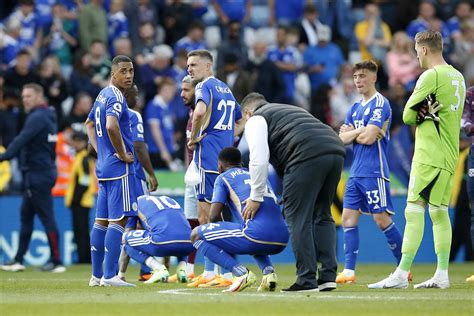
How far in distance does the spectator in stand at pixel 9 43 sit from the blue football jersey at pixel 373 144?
36.1 ft

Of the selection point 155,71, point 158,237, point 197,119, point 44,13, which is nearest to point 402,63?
point 155,71

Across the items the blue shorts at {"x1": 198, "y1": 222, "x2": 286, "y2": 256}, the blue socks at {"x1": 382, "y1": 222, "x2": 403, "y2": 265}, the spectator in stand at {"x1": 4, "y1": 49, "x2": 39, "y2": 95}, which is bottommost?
the blue socks at {"x1": 382, "y1": 222, "x2": 403, "y2": 265}

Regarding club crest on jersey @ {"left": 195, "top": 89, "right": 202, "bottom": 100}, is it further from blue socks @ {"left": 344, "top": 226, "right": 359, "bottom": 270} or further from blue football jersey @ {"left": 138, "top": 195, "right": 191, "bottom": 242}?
blue socks @ {"left": 344, "top": 226, "right": 359, "bottom": 270}

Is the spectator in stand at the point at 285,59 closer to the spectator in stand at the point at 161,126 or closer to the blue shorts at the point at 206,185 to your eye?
the spectator in stand at the point at 161,126

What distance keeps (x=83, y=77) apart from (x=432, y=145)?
11976 mm

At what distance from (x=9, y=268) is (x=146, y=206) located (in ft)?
16.1

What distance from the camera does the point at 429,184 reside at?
38.2 ft

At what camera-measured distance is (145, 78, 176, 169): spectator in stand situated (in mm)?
20953

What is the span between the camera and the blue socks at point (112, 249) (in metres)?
12.3

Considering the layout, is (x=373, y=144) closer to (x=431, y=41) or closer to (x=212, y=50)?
(x=431, y=41)

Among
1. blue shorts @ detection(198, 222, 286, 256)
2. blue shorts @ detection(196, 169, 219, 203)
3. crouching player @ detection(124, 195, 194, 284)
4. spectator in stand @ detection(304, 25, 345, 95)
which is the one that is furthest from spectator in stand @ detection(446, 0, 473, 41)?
blue shorts @ detection(198, 222, 286, 256)

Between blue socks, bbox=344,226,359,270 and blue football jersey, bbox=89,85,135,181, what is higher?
blue football jersey, bbox=89,85,135,181

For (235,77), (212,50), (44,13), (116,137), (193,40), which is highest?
(44,13)

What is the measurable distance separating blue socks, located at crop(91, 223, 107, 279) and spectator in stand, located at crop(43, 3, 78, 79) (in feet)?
37.8
